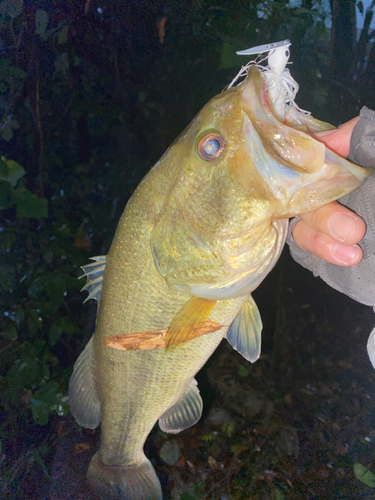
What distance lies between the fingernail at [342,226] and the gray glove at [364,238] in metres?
0.17

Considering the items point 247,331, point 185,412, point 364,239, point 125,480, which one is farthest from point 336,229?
point 125,480

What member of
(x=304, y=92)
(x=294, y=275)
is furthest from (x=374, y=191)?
(x=294, y=275)

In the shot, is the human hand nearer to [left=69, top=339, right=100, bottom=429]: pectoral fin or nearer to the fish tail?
[left=69, top=339, right=100, bottom=429]: pectoral fin

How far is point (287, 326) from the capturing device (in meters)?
4.37

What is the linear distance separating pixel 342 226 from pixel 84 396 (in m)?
1.37

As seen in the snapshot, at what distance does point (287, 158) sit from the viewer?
796 millimetres

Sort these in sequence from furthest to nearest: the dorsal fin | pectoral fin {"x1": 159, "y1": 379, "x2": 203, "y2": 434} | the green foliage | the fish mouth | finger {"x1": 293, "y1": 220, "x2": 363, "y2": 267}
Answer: the green foliage < pectoral fin {"x1": 159, "y1": 379, "x2": 203, "y2": 434} < the dorsal fin < finger {"x1": 293, "y1": 220, "x2": 363, "y2": 267} < the fish mouth

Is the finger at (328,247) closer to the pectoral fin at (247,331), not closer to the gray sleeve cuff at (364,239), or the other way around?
the gray sleeve cuff at (364,239)

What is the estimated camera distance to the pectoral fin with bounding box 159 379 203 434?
4.75 feet

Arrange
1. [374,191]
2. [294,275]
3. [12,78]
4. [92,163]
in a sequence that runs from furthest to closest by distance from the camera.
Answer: [294,275]
[92,163]
[12,78]
[374,191]

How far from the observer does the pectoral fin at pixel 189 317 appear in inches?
41.1

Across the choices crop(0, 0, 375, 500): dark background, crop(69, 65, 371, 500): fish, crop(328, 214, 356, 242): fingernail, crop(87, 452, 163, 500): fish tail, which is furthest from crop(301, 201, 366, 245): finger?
crop(0, 0, 375, 500): dark background

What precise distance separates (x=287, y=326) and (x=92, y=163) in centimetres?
336

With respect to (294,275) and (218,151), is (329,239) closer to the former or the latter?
(218,151)
